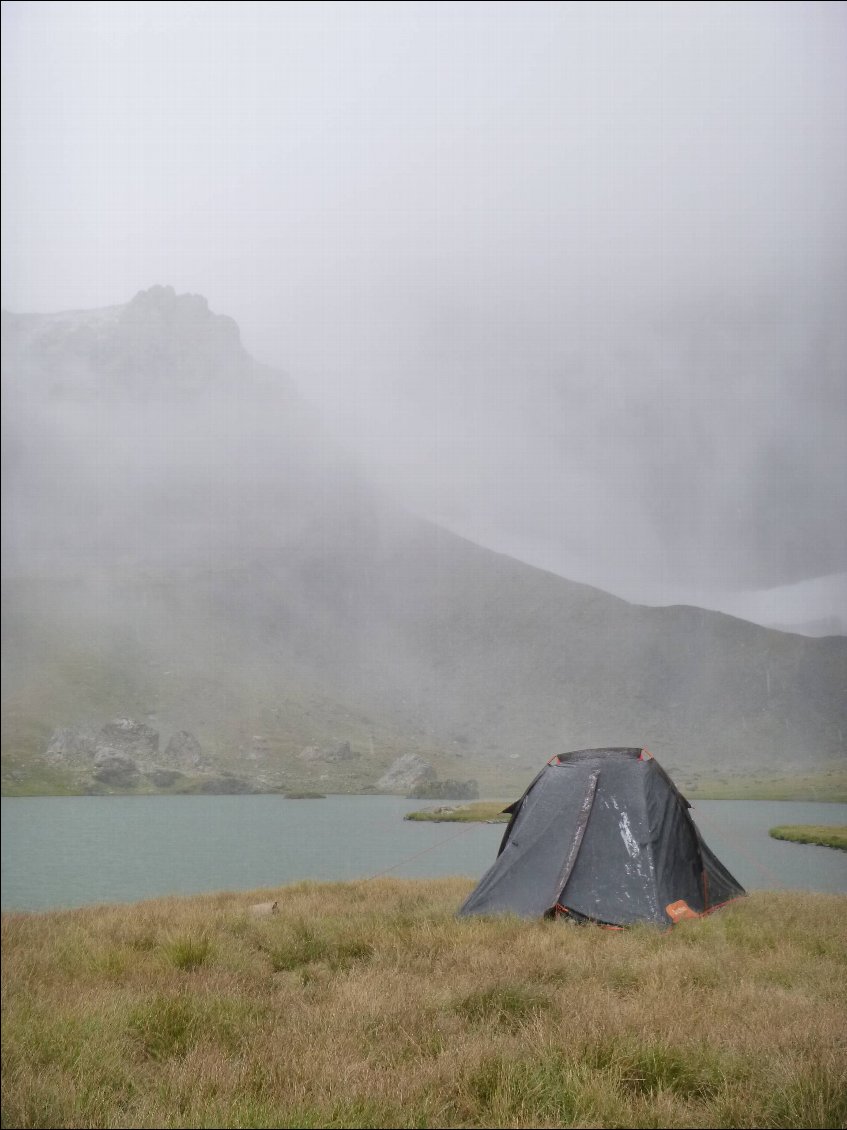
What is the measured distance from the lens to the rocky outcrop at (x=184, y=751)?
536 feet

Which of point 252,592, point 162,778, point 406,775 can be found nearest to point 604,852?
point 406,775

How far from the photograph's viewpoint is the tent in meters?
10.0

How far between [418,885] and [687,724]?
24.9 feet

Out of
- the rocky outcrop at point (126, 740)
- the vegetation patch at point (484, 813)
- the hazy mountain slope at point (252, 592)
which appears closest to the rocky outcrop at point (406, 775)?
the hazy mountain slope at point (252, 592)

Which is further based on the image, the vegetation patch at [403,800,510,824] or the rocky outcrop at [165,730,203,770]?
the rocky outcrop at [165,730,203,770]

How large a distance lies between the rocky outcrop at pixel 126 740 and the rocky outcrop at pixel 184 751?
3907 mm

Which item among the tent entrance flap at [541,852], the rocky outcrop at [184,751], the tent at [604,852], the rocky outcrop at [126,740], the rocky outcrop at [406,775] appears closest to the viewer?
the tent at [604,852]

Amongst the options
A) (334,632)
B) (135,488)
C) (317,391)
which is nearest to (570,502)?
(317,391)

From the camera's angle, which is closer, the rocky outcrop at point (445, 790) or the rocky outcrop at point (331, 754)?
the rocky outcrop at point (445, 790)

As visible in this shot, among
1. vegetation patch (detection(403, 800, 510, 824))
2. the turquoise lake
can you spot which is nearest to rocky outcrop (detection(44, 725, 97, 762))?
the turquoise lake

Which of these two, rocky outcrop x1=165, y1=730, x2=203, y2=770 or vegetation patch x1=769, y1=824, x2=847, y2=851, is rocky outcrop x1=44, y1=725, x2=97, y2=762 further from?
vegetation patch x1=769, y1=824, x2=847, y2=851

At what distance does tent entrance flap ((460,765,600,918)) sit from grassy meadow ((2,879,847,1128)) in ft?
2.44

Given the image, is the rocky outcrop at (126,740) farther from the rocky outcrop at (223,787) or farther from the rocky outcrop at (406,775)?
the rocky outcrop at (406,775)

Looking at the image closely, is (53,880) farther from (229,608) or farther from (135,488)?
(229,608)
